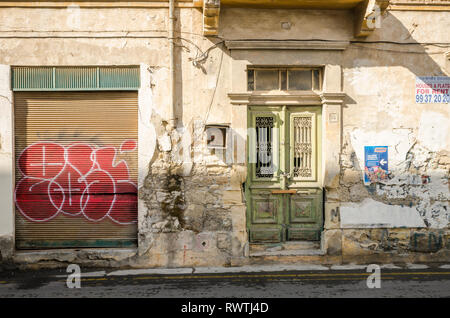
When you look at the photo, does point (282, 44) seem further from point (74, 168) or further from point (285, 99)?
point (74, 168)

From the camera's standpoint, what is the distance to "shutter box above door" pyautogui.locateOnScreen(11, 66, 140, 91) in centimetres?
663

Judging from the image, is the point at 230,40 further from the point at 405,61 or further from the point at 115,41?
the point at 405,61

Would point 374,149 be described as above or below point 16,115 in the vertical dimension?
below

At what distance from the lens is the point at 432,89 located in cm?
687

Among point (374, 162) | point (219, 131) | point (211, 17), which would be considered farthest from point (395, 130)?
point (211, 17)

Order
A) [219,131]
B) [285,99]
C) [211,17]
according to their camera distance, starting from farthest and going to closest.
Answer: [285,99]
[219,131]
[211,17]

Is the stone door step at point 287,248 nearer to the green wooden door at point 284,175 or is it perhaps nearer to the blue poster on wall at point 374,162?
the green wooden door at point 284,175

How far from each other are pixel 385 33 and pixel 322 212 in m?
3.29

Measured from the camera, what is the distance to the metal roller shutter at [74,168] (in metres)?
6.74

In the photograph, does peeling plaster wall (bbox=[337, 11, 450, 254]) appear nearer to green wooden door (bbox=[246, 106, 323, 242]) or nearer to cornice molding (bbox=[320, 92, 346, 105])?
cornice molding (bbox=[320, 92, 346, 105])

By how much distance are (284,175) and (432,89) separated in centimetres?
297

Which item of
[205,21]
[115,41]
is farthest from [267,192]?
[115,41]

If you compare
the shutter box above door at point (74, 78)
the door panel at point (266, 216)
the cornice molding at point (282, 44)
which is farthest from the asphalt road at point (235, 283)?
the cornice molding at point (282, 44)

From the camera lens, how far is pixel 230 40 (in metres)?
6.68
